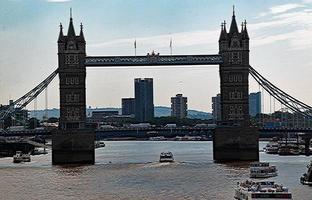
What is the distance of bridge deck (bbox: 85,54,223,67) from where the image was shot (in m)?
138

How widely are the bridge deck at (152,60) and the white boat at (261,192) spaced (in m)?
57.9

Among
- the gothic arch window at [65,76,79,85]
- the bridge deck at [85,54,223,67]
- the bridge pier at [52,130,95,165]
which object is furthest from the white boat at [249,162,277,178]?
the gothic arch window at [65,76,79,85]

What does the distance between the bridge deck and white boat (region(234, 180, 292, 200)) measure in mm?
57940

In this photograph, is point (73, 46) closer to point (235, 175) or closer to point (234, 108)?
point (234, 108)

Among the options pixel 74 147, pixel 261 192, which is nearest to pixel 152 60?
pixel 74 147

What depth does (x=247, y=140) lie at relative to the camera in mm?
135000

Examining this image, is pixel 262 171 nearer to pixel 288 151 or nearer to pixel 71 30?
pixel 71 30

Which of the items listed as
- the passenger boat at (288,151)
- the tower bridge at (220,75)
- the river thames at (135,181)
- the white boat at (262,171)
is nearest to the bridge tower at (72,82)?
the tower bridge at (220,75)

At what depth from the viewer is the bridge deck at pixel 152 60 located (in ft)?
452

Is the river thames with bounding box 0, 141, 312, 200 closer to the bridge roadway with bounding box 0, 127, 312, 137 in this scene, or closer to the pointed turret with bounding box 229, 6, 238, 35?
the bridge roadway with bounding box 0, 127, 312, 137

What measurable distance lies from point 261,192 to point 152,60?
63730 millimetres

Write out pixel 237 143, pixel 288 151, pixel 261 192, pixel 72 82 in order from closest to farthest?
pixel 261 192 → pixel 237 143 → pixel 72 82 → pixel 288 151

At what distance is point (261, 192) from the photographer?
76.5 meters

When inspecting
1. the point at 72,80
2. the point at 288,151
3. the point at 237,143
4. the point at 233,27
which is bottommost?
the point at 288,151
